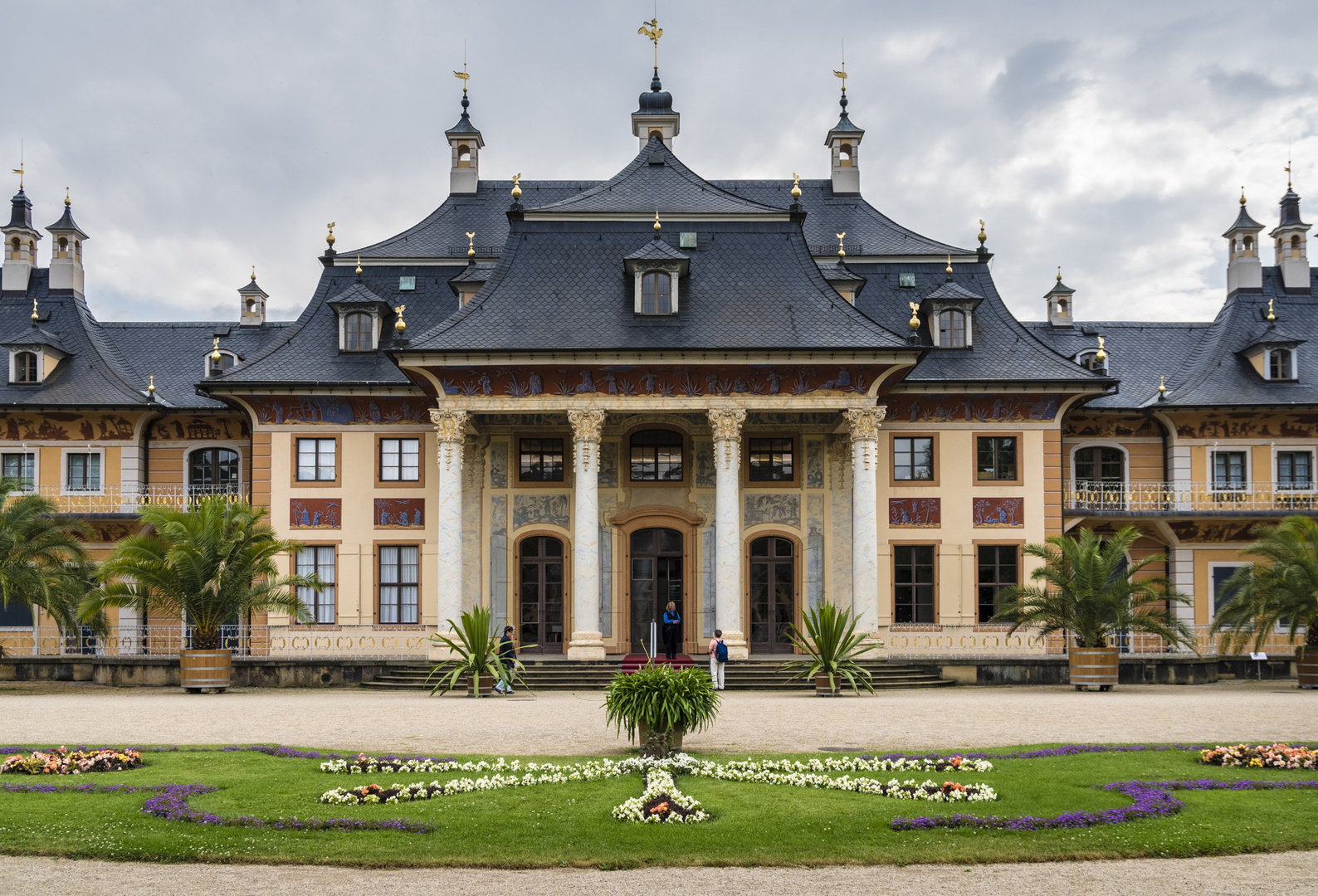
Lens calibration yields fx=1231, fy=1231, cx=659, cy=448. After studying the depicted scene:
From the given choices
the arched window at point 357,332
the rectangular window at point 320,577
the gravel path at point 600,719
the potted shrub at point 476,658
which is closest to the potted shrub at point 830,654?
the gravel path at point 600,719

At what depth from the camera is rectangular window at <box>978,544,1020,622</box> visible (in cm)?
3300

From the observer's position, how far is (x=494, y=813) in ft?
38.4

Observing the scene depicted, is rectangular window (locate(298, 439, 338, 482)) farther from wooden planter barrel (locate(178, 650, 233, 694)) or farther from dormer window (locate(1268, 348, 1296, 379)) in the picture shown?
dormer window (locate(1268, 348, 1296, 379))

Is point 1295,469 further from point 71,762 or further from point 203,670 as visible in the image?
point 71,762

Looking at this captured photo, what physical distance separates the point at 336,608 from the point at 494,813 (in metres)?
22.4

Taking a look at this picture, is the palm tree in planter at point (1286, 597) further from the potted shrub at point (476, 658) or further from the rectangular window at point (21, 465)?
the rectangular window at point (21, 465)

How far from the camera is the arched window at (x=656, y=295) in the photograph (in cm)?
3114

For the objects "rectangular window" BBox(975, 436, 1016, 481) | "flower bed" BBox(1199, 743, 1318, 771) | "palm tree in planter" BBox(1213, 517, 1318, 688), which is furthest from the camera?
"rectangular window" BBox(975, 436, 1016, 481)

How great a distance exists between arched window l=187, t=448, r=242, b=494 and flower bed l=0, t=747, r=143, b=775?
22.9m

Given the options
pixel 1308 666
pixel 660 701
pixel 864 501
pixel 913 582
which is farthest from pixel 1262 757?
pixel 913 582

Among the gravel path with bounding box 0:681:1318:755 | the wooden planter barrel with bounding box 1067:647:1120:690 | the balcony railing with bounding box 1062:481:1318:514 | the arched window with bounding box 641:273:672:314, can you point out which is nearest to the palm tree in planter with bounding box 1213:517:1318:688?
the gravel path with bounding box 0:681:1318:755

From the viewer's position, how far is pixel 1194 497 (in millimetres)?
36219

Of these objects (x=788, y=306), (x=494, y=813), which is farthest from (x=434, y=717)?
(x=788, y=306)

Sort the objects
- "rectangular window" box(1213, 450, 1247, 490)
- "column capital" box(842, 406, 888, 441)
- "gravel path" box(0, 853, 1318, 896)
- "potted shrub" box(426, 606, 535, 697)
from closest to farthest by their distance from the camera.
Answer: "gravel path" box(0, 853, 1318, 896)
"potted shrub" box(426, 606, 535, 697)
"column capital" box(842, 406, 888, 441)
"rectangular window" box(1213, 450, 1247, 490)
